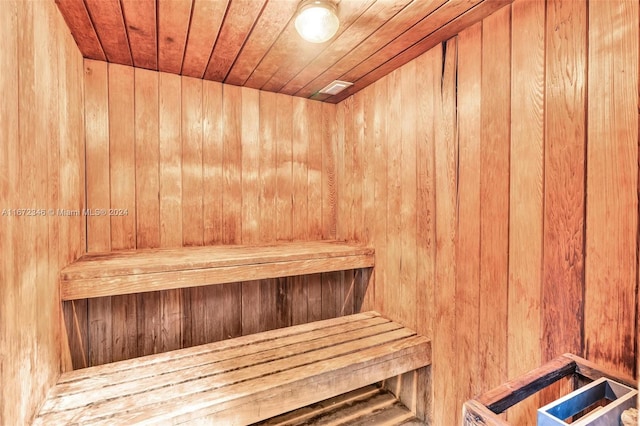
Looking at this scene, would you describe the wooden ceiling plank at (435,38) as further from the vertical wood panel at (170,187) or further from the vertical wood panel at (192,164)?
the vertical wood panel at (170,187)

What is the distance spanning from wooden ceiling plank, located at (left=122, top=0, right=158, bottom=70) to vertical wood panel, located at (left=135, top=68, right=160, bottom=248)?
0.40ft

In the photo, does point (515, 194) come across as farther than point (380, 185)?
No

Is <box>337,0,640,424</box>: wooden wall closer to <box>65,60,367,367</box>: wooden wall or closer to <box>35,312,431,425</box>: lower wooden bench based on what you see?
<box>35,312,431,425</box>: lower wooden bench

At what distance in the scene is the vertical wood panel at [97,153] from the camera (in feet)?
5.54

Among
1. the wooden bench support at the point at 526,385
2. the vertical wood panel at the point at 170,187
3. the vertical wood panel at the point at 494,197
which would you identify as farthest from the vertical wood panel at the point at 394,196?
the vertical wood panel at the point at 170,187

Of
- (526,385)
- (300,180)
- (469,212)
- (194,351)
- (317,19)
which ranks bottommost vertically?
(194,351)

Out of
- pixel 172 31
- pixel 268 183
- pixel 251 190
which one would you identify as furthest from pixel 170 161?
pixel 172 31

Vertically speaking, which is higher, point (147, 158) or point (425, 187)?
point (147, 158)

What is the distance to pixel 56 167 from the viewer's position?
1.25 m

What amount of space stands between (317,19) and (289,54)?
0.47 m

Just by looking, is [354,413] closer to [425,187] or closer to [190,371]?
[190,371]

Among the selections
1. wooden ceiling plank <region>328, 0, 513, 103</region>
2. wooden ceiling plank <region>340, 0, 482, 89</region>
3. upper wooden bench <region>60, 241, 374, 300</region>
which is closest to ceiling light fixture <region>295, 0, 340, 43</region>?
wooden ceiling plank <region>340, 0, 482, 89</region>

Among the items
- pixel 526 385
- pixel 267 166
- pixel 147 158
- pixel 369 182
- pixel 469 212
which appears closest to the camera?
pixel 526 385

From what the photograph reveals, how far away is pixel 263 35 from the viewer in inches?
57.0
